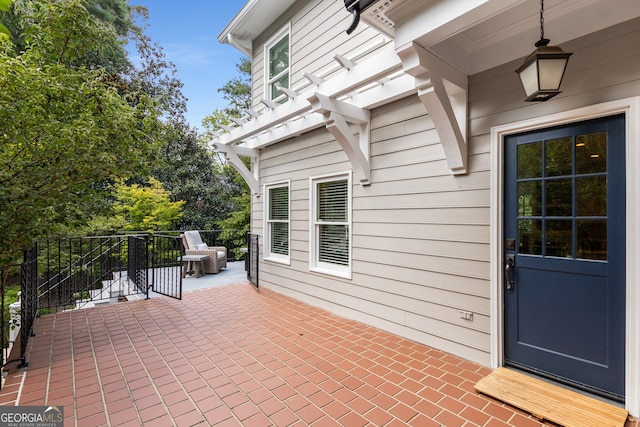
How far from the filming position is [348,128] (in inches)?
151

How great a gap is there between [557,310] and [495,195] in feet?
3.45

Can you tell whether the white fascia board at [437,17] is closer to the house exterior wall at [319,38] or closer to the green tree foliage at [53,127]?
the house exterior wall at [319,38]

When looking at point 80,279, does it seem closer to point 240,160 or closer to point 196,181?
point 240,160

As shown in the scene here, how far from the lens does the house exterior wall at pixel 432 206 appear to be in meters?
2.38

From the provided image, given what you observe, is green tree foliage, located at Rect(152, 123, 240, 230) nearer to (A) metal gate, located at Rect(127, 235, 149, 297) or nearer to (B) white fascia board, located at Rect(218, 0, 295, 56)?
(A) metal gate, located at Rect(127, 235, 149, 297)

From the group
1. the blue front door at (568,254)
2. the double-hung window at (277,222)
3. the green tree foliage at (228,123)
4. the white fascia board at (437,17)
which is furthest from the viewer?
the green tree foliage at (228,123)

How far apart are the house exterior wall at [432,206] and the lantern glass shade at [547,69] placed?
1.49ft

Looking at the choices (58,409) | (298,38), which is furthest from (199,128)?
(58,409)

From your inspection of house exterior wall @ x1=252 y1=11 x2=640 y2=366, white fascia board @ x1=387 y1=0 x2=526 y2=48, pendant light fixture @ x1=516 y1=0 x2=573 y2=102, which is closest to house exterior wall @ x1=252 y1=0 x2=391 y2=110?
house exterior wall @ x1=252 y1=11 x2=640 y2=366

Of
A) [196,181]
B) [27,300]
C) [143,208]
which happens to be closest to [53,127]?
[27,300]

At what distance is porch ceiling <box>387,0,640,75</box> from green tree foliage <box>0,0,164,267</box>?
3.21 metres

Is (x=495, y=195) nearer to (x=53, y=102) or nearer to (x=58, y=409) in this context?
(x=58, y=409)

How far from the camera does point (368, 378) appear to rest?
2.67 meters

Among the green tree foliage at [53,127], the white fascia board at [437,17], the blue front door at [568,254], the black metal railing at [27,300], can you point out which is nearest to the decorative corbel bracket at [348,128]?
the white fascia board at [437,17]
